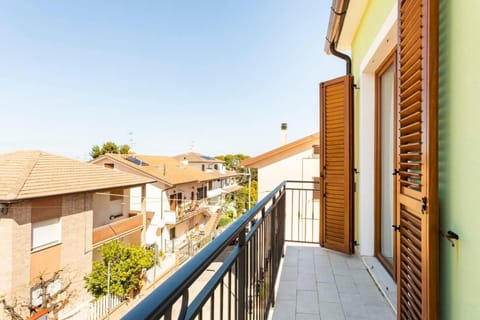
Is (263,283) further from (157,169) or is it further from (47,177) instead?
(157,169)

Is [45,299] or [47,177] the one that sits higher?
[47,177]

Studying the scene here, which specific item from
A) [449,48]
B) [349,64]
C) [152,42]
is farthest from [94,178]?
[449,48]

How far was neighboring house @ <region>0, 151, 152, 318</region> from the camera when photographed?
689cm

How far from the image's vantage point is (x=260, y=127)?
20.4 metres

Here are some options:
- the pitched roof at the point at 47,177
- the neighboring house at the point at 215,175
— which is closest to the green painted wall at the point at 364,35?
the pitched roof at the point at 47,177

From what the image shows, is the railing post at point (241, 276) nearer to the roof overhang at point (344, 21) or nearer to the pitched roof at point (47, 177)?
the roof overhang at point (344, 21)

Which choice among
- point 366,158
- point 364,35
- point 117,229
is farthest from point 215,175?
point 364,35

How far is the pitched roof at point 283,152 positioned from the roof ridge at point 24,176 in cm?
613

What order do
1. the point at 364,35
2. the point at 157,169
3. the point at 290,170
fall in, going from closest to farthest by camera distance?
the point at 364,35, the point at 290,170, the point at 157,169

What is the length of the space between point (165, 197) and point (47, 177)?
6.65 metres

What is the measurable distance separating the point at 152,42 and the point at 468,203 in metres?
15.4

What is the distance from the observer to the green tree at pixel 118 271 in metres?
8.43

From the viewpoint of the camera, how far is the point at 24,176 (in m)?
7.76

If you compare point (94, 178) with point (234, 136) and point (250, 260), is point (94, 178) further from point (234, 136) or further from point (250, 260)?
Answer: point (234, 136)
